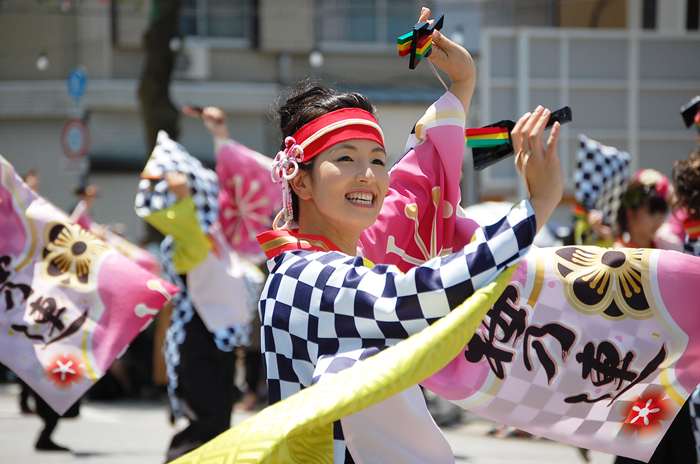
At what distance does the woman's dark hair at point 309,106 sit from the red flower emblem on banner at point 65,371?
4.75 feet

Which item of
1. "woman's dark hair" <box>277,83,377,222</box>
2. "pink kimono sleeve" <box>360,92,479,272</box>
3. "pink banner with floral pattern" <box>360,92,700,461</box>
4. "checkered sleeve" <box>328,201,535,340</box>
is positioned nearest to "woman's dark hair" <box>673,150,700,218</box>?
"pink banner with floral pattern" <box>360,92,700,461</box>

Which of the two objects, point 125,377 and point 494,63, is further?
point 494,63

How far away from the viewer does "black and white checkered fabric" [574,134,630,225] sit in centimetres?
531

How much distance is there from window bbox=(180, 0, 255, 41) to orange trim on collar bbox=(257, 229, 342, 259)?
44.0ft

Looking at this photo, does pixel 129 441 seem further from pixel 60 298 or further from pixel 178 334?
pixel 60 298

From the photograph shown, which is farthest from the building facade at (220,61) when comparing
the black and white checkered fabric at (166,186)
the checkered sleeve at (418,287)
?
the checkered sleeve at (418,287)

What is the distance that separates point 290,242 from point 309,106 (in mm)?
405

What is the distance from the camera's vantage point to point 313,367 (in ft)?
6.30

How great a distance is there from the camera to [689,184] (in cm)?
358

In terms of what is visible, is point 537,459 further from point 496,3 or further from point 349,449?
point 496,3

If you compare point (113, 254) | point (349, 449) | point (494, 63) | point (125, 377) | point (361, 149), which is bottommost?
point (125, 377)

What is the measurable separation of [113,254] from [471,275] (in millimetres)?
2179

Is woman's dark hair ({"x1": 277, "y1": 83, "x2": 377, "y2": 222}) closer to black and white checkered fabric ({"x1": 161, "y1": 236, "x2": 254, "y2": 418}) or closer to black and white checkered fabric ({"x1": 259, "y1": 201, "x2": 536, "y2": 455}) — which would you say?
black and white checkered fabric ({"x1": 259, "y1": 201, "x2": 536, "y2": 455})

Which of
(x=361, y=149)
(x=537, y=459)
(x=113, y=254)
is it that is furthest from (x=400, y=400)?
(x=537, y=459)
